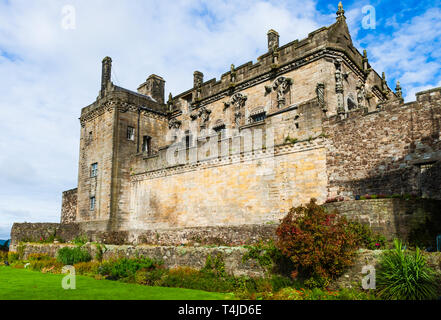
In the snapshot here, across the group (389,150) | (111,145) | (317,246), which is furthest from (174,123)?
(317,246)

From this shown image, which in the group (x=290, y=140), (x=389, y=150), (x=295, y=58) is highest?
(x=295, y=58)

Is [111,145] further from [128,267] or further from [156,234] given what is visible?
[128,267]

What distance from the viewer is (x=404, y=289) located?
29.4 feet

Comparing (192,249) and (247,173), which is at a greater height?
(247,173)

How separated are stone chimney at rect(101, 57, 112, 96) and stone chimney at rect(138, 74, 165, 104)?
408 centimetres

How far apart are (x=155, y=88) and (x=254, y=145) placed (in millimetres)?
16000

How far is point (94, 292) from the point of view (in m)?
11.7

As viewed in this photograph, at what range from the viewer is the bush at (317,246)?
1034 centimetres

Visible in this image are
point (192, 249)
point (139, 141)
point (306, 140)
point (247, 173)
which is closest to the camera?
point (192, 249)

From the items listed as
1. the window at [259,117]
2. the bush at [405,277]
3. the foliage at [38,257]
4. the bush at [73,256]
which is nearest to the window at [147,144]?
the window at [259,117]

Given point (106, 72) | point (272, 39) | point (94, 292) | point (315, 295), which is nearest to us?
point (315, 295)
